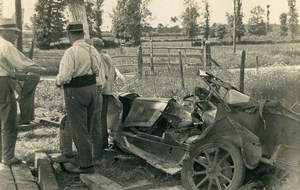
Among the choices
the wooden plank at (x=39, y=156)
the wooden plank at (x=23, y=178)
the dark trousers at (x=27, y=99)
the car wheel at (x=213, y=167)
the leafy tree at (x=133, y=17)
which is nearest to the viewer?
the car wheel at (x=213, y=167)

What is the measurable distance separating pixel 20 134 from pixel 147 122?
398cm

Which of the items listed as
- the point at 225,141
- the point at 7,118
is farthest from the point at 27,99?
the point at 225,141

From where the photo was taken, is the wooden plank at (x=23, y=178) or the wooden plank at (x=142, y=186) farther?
the wooden plank at (x=23, y=178)

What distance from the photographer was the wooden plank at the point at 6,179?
5.91m

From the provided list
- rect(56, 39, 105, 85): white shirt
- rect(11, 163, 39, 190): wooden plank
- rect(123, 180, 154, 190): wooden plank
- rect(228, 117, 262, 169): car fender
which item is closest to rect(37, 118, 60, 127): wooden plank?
rect(11, 163, 39, 190): wooden plank

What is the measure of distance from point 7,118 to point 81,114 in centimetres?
124

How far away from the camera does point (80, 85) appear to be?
6379mm

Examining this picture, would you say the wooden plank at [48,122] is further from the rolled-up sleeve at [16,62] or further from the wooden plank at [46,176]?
the rolled-up sleeve at [16,62]

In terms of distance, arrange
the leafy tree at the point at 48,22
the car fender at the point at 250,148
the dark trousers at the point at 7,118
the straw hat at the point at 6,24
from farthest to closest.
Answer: the leafy tree at the point at 48,22 → the straw hat at the point at 6,24 → the dark trousers at the point at 7,118 → the car fender at the point at 250,148

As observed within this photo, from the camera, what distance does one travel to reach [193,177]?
5.73 meters

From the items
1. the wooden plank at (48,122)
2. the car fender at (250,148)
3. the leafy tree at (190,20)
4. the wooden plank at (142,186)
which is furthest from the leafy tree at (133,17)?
the car fender at (250,148)

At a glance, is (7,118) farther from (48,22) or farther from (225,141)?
(48,22)

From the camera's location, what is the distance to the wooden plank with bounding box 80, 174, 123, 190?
5867 millimetres

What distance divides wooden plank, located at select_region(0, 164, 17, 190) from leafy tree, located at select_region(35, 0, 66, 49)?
5748cm
